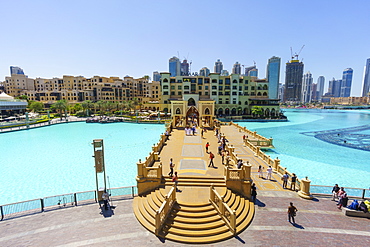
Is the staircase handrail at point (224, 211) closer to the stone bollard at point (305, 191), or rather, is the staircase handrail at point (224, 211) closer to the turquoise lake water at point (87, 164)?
the stone bollard at point (305, 191)

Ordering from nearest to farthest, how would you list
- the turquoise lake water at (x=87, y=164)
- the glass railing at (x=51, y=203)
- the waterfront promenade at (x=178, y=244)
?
the waterfront promenade at (x=178, y=244)
the glass railing at (x=51, y=203)
the turquoise lake water at (x=87, y=164)

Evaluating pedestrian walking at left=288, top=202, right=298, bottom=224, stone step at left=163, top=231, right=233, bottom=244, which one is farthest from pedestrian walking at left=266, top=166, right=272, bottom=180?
stone step at left=163, top=231, right=233, bottom=244

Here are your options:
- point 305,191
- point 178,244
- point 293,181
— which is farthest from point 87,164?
point 305,191

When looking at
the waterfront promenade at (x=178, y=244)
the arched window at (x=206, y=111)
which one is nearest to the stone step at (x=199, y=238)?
the waterfront promenade at (x=178, y=244)

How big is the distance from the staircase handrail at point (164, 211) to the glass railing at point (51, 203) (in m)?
3.30

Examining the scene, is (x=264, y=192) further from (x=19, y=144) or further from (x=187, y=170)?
(x=19, y=144)

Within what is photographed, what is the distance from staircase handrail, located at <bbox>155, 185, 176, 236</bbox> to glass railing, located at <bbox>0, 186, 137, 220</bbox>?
330 cm

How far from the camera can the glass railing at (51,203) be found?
10.2 metres

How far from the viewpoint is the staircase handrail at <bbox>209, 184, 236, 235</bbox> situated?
339 inches

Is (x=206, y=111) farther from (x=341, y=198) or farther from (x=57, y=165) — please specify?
(x=341, y=198)

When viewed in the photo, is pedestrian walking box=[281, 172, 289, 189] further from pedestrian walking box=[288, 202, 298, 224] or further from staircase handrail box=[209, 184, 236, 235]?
staircase handrail box=[209, 184, 236, 235]

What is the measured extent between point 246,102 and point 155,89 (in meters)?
50.7

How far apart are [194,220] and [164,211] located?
5.24ft

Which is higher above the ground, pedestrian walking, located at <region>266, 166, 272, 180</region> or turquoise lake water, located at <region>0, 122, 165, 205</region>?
pedestrian walking, located at <region>266, 166, 272, 180</region>
